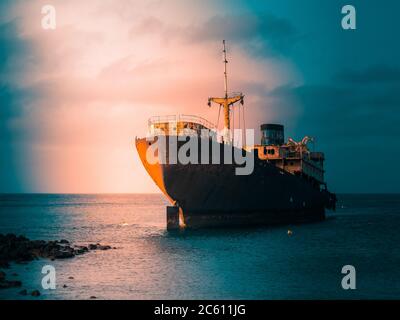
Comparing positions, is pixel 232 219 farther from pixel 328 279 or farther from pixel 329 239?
pixel 328 279

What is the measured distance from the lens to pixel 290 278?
27078 millimetres

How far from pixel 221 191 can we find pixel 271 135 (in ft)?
76.7

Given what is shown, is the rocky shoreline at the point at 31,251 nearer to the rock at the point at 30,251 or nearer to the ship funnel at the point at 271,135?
the rock at the point at 30,251

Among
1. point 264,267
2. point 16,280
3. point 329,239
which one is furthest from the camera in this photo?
point 329,239

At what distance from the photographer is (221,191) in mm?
44844

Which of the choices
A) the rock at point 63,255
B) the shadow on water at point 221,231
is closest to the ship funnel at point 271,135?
the shadow on water at point 221,231

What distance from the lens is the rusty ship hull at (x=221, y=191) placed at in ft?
143

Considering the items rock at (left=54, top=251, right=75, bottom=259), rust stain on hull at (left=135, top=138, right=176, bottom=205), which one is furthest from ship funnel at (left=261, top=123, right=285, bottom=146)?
rock at (left=54, top=251, right=75, bottom=259)

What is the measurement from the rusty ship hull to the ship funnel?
46.9 feet

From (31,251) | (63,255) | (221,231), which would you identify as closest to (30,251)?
(31,251)

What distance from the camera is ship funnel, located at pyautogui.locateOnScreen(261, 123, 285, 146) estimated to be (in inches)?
2589

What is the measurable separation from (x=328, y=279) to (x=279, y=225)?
2648 centimetres
